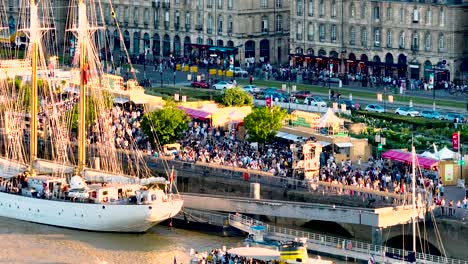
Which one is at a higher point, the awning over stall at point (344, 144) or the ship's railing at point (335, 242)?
the awning over stall at point (344, 144)

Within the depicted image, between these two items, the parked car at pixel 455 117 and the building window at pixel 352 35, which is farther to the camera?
the building window at pixel 352 35

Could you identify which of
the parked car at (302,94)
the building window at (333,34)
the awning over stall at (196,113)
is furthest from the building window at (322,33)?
the awning over stall at (196,113)

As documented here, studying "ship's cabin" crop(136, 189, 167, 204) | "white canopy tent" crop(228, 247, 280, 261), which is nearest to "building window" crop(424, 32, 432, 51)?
"ship's cabin" crop(136, 189, 167, 204)

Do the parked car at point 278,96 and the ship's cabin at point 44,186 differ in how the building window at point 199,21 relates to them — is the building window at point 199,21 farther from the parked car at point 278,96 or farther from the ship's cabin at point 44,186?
the ship's cabin at point 44,186

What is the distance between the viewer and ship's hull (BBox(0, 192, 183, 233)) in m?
117

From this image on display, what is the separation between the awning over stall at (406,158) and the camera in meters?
120

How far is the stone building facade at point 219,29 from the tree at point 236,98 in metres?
32.0

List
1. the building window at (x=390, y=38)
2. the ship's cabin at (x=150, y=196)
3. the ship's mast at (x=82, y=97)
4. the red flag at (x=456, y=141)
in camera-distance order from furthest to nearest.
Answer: the building window at (x=390, y=38), the ship's mast at (x=82, y=97), the red flag at (x=456, y=141), the ship's cabin at (x=150, y=196)

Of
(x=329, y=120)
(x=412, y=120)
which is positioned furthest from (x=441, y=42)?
(x=329, y=120)

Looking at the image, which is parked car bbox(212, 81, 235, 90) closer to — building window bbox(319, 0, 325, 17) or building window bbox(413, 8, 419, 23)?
building window bbox(319, 0, 325, 17)

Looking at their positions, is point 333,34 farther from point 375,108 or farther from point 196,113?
point 196,113

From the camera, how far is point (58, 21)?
197 m

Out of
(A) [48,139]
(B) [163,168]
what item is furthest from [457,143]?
(A) [48,139]

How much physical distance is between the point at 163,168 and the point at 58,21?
6975 cm
